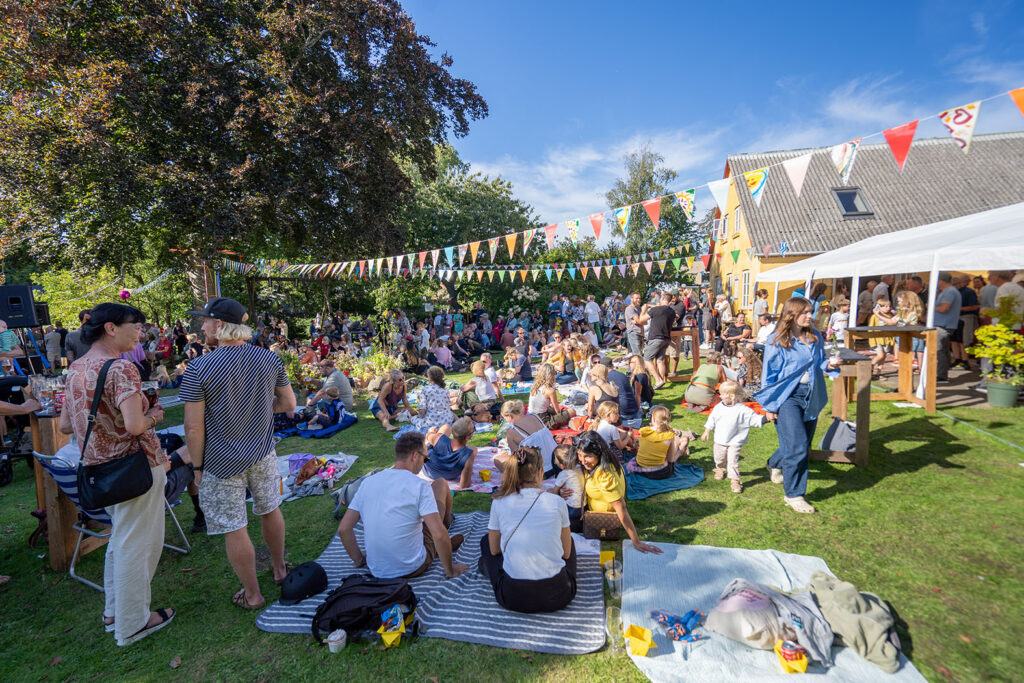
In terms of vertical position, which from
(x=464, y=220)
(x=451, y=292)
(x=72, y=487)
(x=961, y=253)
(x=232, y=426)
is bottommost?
(x=72, y=487)

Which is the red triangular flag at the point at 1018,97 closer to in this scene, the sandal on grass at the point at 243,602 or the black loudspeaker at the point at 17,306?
the sandal on grass at the point at 243,602

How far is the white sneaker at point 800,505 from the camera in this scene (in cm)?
416

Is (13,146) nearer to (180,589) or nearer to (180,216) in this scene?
(180,216)

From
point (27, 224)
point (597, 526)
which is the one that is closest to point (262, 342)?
point (27, 224)

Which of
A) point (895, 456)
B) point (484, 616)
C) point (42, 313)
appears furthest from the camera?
point (42, 313)

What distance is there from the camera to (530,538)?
2.79 m

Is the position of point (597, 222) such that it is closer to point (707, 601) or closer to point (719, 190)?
point (719, 190)

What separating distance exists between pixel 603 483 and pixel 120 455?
333 cm

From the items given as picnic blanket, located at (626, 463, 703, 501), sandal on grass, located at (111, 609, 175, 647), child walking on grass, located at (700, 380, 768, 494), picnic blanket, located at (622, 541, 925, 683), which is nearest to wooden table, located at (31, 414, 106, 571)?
sandal on grass, located at (111, 609, 175, 647)

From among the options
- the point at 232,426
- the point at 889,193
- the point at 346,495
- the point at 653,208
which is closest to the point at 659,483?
the point at 346,495

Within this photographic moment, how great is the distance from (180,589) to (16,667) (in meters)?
0.86

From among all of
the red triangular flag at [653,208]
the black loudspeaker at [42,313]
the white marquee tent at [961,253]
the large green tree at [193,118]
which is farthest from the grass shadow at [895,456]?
the black loudspeaker at [42,313]

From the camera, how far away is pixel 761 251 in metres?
16.6

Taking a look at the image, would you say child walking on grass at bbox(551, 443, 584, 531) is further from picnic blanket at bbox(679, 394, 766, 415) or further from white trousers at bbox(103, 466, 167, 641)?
picnic blanket at bbox(679, 394, 766, 415)
